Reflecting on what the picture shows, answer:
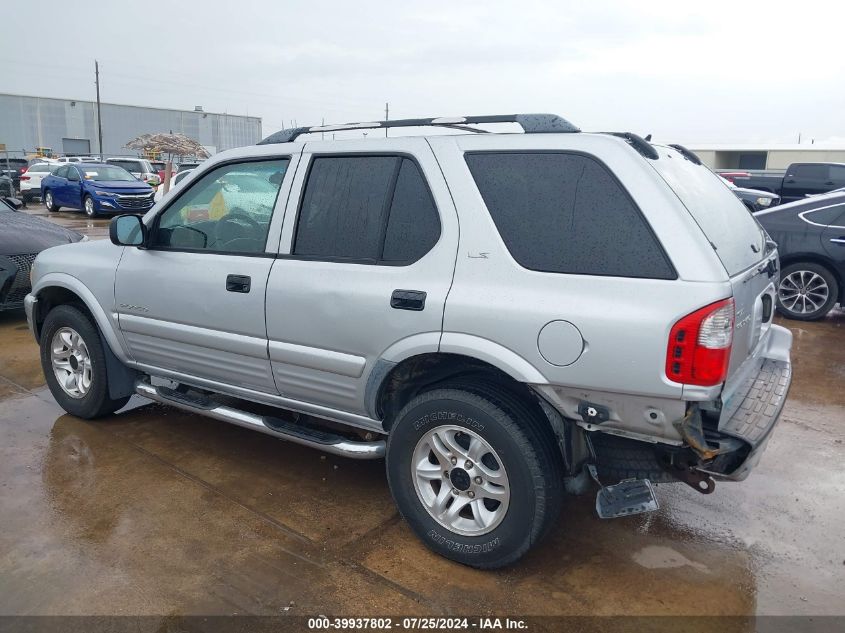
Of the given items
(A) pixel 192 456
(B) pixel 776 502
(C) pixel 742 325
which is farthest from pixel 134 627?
(B) pixel 776 502

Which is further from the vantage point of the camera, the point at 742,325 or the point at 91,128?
the point at 91,128

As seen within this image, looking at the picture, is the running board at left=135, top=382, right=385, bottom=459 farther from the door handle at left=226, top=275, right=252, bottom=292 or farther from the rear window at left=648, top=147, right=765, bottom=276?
the rear window at left=648, top=147, right=765, bottom=276

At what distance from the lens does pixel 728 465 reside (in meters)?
2.68

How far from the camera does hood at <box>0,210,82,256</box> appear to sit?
7273 mm

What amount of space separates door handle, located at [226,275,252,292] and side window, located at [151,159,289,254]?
0.55ft

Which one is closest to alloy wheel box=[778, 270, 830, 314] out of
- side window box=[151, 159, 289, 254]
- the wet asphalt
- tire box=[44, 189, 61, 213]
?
the wet asphalt

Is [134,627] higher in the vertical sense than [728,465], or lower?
lower

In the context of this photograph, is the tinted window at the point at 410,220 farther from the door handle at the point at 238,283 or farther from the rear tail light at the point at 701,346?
the rear tail light at the point at 701,346

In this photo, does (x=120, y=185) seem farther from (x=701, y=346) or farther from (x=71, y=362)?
(x=701, y=346)

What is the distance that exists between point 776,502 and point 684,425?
1.61 m

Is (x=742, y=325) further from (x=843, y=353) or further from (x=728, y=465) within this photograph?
(x=843, y=353)

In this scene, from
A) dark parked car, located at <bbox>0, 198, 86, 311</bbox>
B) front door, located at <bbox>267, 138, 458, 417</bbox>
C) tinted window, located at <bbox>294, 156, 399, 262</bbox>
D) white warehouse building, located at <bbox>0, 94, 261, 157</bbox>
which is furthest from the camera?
white warehouse building, located at <bbox>0, 94, 261, 157</bbox>

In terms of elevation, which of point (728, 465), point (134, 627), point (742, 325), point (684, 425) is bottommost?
point (134, 627)

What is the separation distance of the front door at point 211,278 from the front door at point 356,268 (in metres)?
0.15
